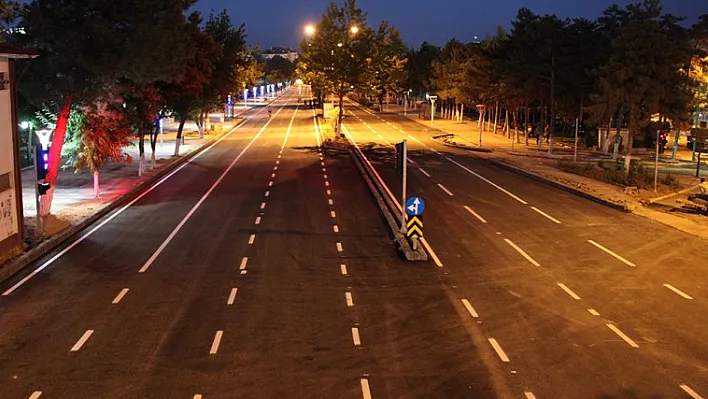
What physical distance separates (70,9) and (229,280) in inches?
498

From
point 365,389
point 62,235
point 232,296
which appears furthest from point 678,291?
point 62,235

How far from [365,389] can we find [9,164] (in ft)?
44.6

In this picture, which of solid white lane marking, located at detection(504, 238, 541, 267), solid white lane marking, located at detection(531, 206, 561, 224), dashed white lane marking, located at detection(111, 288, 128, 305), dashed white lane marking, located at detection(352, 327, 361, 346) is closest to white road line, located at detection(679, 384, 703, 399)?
dashed white lane marking, located at detection(352, 327, 361, 346)

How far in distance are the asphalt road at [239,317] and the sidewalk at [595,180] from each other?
1102cm

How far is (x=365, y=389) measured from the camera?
1100 cm

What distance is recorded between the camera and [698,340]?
13.6 m

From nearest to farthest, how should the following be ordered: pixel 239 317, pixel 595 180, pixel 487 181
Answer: pixel 239 317 → pixel 487 181 → pixel 595 180

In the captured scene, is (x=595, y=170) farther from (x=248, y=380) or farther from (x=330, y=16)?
(x=330, y=16)

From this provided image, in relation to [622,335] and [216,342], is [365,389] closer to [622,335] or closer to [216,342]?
[216,342]

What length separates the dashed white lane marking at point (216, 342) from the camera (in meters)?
12.6

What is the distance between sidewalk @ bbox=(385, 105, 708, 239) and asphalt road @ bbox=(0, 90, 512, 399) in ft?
36.2

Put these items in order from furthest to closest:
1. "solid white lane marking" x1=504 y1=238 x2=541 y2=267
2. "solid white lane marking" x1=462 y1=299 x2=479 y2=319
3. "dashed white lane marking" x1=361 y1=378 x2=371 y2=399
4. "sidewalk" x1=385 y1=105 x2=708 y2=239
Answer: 1. "sidewalk" x1=385 y1=105 x2=708 y2=239
2. "solid white lane marking" x1=504 y1=238 x2=541 y2=267
3. "solid white lane marking" x1=462 y1=299 x2=479 y2=319
4. "dashed white lane marking" x1=361 y1=378 x2=371 y2=399

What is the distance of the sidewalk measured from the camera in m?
27.8

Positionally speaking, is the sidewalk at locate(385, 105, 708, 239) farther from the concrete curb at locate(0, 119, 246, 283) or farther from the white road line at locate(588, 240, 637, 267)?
the concrete curb at locate(0, 119, 246, 283)
